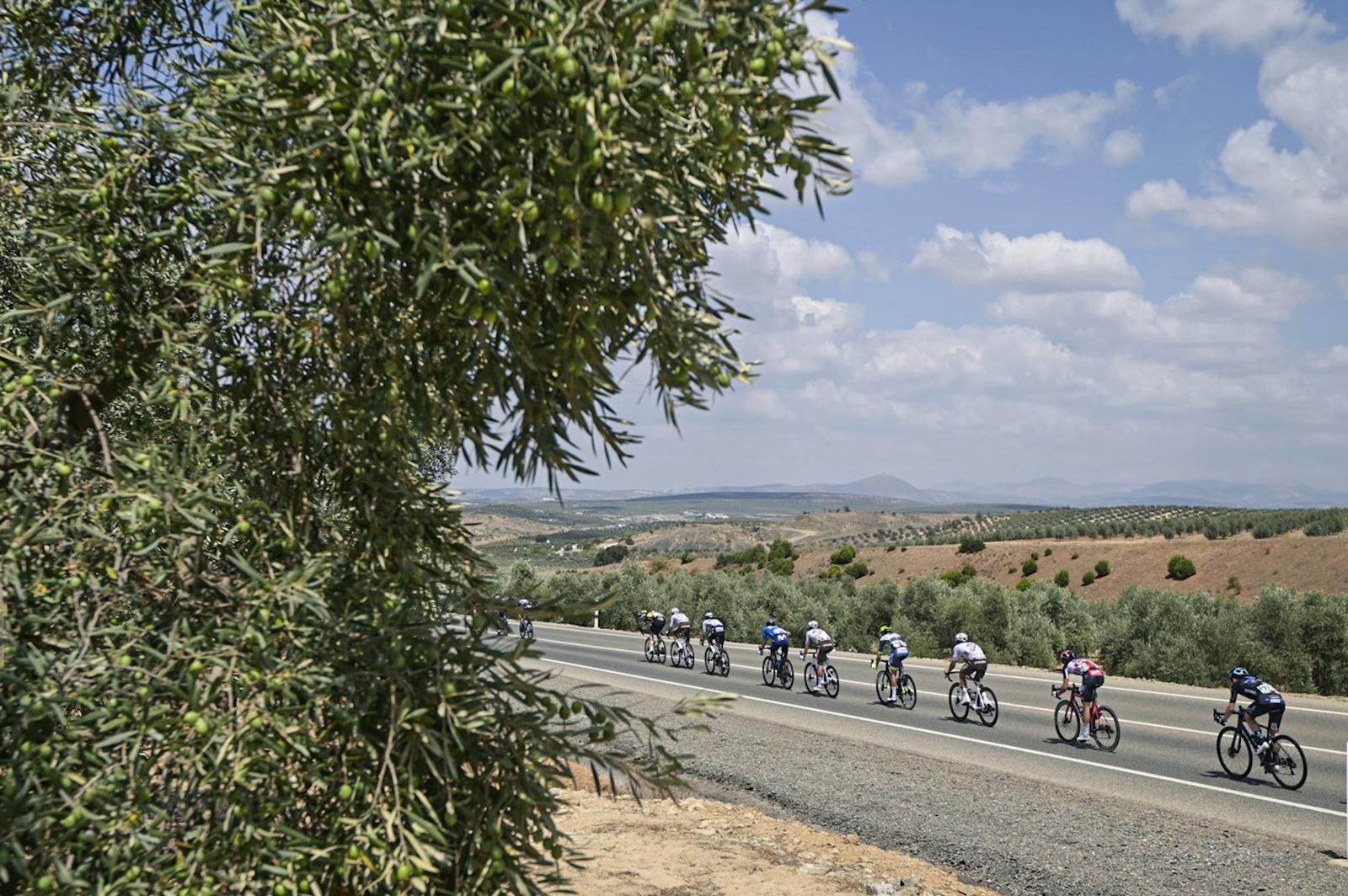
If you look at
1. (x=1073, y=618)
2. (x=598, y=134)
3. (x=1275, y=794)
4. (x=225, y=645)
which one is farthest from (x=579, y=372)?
(x=1073, y=618)

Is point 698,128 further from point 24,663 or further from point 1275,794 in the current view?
point 1275,794

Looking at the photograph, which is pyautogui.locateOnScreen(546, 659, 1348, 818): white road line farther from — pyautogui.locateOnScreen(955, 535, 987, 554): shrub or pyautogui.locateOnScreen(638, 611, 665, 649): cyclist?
pyautogui.locateOnScreen(955, 535, 987, 554): shrub

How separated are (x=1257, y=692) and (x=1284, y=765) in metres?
0.86

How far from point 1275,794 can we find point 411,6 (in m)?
12.7

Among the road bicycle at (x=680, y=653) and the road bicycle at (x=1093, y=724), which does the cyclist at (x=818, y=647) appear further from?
the road bicycle at (x=680, y=653)

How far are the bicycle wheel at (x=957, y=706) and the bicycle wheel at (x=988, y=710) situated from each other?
0.97 ft

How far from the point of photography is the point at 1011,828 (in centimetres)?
980

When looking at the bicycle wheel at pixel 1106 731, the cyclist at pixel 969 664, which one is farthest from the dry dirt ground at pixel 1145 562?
the bicycle wheel at pixel 1106 731

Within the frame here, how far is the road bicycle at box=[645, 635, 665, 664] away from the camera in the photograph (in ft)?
92.2

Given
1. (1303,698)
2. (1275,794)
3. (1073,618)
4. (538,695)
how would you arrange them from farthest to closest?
(1073,618), (1303,698), (1275,794), (538,695)

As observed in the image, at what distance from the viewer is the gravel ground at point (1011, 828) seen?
8.28 m

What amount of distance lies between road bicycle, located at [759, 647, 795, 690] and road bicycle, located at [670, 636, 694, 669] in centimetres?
451

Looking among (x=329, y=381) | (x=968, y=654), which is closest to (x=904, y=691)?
(x=968, y=654)

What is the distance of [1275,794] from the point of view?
38.5 ft
